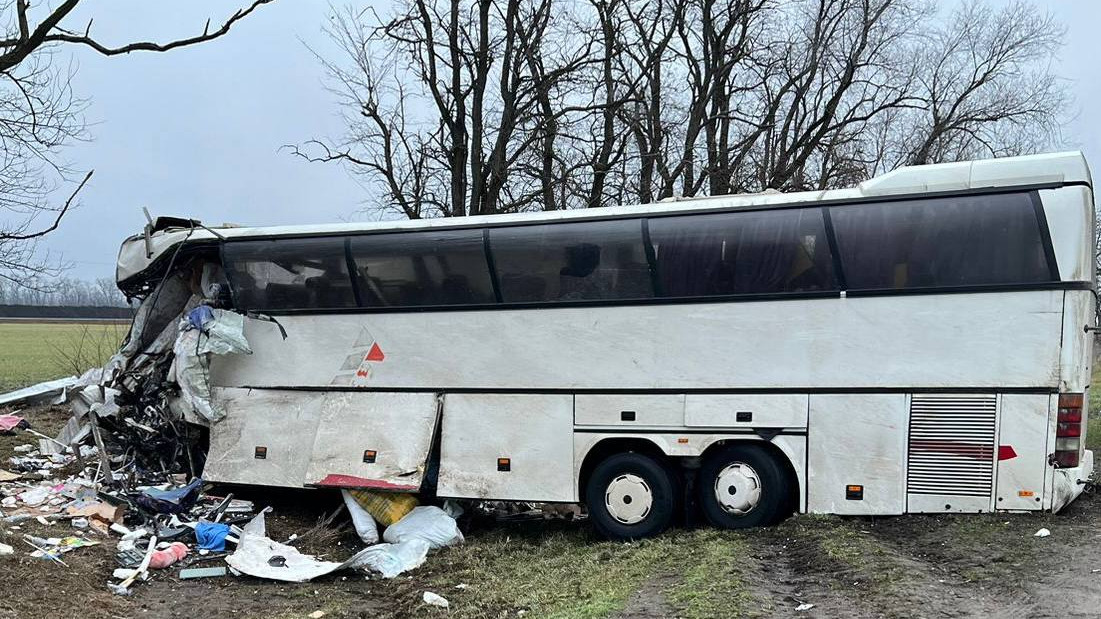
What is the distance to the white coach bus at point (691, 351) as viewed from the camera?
691 cm

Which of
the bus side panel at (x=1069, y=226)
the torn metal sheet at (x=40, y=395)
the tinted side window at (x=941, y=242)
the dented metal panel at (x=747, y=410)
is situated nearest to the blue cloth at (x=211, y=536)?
the dented metal panel at (x=747, y=410)

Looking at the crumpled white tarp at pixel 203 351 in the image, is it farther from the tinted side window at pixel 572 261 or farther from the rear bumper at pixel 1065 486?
the rear bumper at pixel 1065 486

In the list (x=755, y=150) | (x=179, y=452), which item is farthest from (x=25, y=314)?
(x=179, y=452)

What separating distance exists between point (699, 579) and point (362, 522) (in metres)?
3.99

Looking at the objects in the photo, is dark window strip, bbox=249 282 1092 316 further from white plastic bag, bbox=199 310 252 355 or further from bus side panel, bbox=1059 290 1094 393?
white plastic bag, bbox=199 310 252 355

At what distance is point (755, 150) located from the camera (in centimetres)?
2533

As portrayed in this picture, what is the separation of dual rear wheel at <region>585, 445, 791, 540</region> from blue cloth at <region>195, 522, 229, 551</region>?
3569 mm

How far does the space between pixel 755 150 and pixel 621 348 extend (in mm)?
18817

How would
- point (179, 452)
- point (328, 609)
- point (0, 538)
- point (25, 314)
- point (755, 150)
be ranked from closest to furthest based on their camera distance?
1. point (328, 609)
2. point (0, 538)
3. point (179, 452)
4. point (755, 150)
5. point (25, 314)

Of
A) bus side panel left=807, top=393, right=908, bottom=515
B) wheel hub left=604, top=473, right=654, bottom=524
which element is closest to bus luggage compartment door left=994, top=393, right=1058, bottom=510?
bus side panel left=807, top=393, right=908, bottom=515

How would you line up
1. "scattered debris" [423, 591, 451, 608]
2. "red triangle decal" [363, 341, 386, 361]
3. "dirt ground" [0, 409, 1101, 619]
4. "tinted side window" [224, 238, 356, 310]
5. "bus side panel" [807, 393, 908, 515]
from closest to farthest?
"dirt ground" [0, 409, 1101, 619], "scattered debris" [423, 591, 451, 608], "bus side panel" [807, 393, 908, 515], "red triangle decal" [363, 341, 386, 361], "tinted side window" [224, 238, 356, 310]

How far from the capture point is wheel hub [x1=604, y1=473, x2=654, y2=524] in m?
7.95

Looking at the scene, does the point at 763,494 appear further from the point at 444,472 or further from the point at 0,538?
the point at 0,538

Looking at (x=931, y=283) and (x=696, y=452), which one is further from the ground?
(x=931, y=283)
